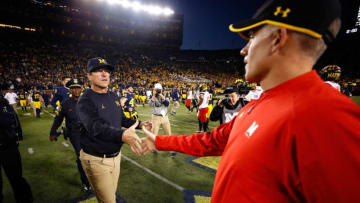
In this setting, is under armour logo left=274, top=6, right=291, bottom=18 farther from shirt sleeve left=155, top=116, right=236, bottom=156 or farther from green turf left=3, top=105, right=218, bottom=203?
green turf left=3, top=105, right=218, bottom=203

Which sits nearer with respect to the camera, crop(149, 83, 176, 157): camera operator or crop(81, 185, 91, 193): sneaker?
crop(81, 185, 91, 193): sneaker

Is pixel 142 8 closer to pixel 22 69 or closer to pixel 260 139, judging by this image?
pixel 22 69

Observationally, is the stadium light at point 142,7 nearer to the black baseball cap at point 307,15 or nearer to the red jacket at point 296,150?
the black baseball cap at point 307,15

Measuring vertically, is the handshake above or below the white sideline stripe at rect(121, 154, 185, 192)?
above

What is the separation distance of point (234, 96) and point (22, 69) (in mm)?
33034

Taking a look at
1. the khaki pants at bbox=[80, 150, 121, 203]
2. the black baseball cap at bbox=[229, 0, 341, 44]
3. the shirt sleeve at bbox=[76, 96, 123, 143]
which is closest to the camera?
the black baseball cap at bbox=[229, 0, 341, 44]

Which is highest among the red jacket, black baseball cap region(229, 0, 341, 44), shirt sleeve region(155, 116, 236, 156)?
black baseball cap region(229, 0, 341, 44)

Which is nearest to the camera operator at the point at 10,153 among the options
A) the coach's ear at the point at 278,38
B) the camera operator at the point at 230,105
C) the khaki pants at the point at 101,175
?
the khaki pants at the point at 101,175

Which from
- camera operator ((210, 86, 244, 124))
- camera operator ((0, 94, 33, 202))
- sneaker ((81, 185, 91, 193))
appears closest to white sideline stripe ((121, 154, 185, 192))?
sneaker ((81, 185, 91, 193))

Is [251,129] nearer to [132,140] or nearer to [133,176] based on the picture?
[132,140]

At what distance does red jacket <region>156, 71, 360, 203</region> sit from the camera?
62 centimetres

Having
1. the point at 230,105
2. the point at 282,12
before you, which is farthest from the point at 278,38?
the point at 230,105

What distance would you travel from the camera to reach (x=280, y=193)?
2.57 ft

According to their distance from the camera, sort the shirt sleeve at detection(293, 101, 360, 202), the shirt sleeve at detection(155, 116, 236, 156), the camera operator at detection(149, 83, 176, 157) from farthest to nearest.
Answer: the camera operator at detection(149, 83, 176, 157)
the shirt sleeve at detection(155, 116, 236, 156)
the shirt sleeve at detection(293, 101, 360, 202)
